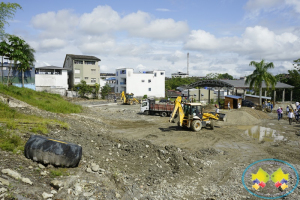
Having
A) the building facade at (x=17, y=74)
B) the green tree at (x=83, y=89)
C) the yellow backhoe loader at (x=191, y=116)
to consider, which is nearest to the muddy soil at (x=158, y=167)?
the yellow backhoe loader at (x=191, y=116)

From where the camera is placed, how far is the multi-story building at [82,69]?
178 feet

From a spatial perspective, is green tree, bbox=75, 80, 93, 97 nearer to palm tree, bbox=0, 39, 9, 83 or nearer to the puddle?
palm tree, bbox=0, 39, 9, 83

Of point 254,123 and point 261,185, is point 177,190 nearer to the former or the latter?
point 261,185

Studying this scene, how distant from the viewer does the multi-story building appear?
178ft

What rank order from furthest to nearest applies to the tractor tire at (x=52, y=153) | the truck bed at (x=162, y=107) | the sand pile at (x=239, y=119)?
1. the truck bed at (x=162, y=107)
2. the sand pile at (x=239, y=119)
3. the tractor tire at (x=52, y=153)

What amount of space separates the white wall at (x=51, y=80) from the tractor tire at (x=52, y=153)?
44925mm

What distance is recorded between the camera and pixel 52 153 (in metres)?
8.06

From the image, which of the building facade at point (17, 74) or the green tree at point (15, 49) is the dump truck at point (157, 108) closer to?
the green tree at point (15, 49)

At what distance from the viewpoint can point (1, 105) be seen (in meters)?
16.3

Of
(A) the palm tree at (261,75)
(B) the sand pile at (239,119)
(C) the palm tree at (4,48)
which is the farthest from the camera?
(A) the palm tree at (261,75)

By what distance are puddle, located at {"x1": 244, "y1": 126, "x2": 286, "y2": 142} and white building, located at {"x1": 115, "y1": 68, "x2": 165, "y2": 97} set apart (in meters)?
39.7

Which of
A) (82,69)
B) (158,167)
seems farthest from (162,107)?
(82,69)

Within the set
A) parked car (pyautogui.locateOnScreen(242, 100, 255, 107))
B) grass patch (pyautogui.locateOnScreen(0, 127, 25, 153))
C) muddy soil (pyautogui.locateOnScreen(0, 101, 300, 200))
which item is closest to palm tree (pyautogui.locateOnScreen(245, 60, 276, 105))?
parked car (pyautogui.locateOnScreen(242, 100, 255, 107))

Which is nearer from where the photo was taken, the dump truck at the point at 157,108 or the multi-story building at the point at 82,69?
the dump truck at the point at 157,108
